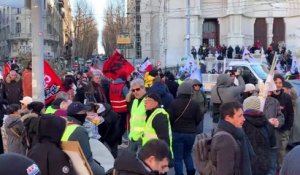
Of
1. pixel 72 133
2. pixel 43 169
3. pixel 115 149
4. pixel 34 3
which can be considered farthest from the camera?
pixel 115 149

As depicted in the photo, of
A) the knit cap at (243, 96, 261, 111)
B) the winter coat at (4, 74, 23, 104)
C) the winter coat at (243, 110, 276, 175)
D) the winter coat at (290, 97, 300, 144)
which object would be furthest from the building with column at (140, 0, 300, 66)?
the winter coat at (243, 110, 276, 175)

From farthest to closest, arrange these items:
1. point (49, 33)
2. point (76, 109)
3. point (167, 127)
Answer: point (49, 33)
point (167, 127)
point (76, 109)

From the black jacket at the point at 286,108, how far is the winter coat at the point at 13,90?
5.95 meters

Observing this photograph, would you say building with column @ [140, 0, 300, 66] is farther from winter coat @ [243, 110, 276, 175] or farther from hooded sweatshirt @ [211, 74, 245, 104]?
winter coat @ [243, 110, 276, 175]

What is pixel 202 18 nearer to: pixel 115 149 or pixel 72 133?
pixel 115 149

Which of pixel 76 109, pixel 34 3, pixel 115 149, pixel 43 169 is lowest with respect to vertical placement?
pixel 115 149

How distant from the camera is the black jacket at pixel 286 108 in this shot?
31.0 ft

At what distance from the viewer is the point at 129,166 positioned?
392 centimetres

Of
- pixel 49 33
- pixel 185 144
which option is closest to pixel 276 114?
pixel 185 144

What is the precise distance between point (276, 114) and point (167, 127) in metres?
1.78

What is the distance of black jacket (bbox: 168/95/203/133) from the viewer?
9.55 m

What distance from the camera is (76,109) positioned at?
20.6ft

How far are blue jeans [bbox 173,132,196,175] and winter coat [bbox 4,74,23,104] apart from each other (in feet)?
14.9

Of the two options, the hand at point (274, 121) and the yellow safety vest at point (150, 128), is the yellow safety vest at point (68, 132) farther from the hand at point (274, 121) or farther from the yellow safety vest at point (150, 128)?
the hand at point (274, 121)
